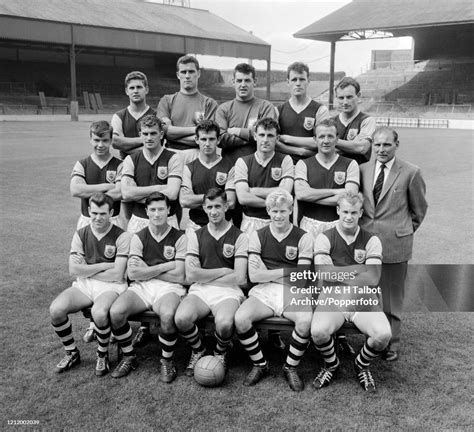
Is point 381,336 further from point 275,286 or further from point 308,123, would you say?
point 308,123

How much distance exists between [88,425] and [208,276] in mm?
1434

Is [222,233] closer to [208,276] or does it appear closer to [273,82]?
[208,276]

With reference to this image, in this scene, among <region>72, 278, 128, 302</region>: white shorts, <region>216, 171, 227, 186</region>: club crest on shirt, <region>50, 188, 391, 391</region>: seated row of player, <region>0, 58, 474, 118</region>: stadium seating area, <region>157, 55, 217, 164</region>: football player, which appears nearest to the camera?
<region>50, 188, 391, 391</region>: seated row of player

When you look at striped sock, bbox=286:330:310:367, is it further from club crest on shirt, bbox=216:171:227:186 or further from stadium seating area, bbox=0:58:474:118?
stadium seating area, bbox=0:58:474:118

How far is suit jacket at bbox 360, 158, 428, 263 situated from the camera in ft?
15.2

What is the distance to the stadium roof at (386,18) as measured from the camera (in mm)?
37781

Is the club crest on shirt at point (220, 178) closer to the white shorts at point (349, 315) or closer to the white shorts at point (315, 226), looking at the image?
the white shorts at point (315, 226)

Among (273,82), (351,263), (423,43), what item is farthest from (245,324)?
(273,82)

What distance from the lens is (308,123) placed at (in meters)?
5.15

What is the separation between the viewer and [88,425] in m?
3.63

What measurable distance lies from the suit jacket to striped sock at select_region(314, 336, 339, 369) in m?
0.96

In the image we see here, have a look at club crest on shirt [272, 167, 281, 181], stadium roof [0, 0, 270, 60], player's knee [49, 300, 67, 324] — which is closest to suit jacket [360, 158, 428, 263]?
club crest on shirt [272, 167, 281, 181]

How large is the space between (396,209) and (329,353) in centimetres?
137

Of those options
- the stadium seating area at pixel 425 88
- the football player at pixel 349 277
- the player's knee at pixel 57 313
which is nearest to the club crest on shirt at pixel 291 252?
the football player at pixel 349 277
